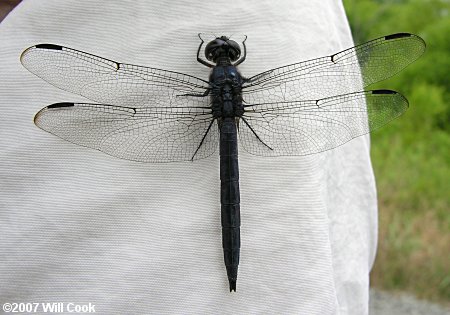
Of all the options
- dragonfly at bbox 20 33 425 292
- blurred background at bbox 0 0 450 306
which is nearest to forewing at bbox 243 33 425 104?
dragonfly at bbox 20 33 425 292

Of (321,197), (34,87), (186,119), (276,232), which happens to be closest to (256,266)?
(276,232)

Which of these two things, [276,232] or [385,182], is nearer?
[276,232]

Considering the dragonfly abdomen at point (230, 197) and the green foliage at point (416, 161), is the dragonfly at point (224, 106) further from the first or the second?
the green foliage at point (416, 161)

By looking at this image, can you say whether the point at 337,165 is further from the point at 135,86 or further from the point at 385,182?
the point at 385,182

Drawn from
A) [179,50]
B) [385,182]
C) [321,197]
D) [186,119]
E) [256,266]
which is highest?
[385,182]

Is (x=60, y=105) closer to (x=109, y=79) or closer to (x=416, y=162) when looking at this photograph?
(x=109, y=79)

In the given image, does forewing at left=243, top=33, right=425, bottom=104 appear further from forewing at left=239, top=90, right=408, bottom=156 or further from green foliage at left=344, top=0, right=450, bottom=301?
green foliage at left=344, top=0, right=450, bottom=301
